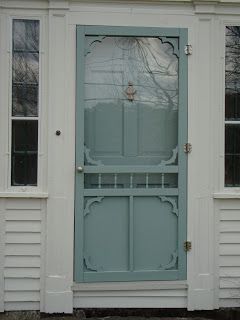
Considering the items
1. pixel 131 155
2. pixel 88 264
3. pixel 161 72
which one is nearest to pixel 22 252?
pixel 88 264

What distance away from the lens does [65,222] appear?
15.0 feet

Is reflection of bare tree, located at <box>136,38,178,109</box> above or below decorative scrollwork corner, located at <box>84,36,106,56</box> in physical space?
below

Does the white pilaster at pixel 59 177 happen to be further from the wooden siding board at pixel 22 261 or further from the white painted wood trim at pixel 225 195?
the white painted wood trim at pixel 225 195

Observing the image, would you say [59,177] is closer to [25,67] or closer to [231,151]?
[25,67]

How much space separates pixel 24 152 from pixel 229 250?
2.11 metres

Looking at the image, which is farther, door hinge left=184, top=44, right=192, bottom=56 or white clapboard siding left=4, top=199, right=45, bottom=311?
door hinge left=184, top=44, right=192, bottom=56

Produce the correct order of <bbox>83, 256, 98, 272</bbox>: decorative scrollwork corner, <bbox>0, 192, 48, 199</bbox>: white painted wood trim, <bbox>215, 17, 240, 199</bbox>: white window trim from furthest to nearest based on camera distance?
<bbox>215, 17, 240, 199</bbox>: white window trim, <bbox>83, 256, 98, 272</bbox>: decorative scrollwork corner, <bbox>0, 192, 48, 199</bbox>: white painted wood trim

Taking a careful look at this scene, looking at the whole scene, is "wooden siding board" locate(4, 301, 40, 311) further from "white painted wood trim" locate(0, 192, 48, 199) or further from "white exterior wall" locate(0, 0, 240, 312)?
"white painted wood trim" locate(0, 192, 48, 199)

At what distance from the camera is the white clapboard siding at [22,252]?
15.0ft

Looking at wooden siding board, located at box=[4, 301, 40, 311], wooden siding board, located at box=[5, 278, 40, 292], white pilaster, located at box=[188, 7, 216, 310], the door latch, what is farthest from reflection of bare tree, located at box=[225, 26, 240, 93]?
wooden siding board, located at box=[4, 301, 40, 311]

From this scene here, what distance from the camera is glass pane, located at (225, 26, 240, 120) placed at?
4.76 m

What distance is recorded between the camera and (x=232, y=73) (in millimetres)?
4777

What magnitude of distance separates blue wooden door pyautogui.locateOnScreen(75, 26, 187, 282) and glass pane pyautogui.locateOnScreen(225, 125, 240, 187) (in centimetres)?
42

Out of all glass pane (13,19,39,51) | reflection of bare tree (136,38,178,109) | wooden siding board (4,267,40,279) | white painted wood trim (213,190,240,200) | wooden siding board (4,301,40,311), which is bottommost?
wooden siding board (4,301,40,311)
